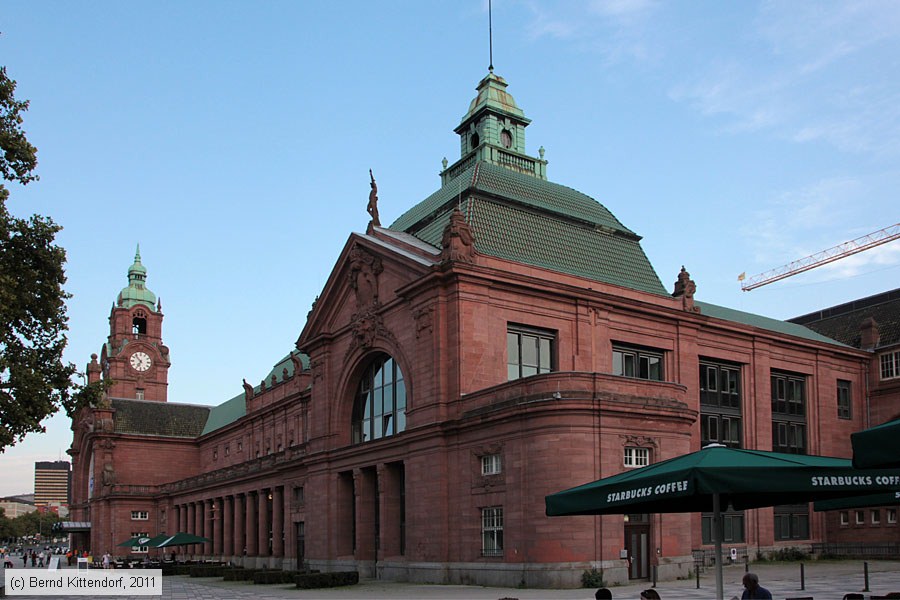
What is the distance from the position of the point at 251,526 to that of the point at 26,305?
45.3m

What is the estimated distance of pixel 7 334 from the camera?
110 feet

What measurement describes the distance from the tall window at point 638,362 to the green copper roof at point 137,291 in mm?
91590

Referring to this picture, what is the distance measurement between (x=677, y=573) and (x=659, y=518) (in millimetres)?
2466

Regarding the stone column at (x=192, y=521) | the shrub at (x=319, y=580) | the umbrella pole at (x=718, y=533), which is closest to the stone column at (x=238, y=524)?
the stone column at (x=192, y=521)

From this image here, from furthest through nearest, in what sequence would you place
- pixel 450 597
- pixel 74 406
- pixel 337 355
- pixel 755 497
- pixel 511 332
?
pixel 337 355 → pixel 511 332 → pixel 74 406 → pixel 450 597 → pixel 755 497

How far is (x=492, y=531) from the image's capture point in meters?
40.0

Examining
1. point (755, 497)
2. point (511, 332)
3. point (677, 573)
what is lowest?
point (677, 573)

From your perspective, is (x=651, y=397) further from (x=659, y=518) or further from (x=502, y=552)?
(x=502, y=552)

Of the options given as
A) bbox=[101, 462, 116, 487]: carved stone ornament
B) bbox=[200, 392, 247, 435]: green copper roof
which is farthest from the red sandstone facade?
bbox=[101, 462, 116, 487]: carved stone ornament

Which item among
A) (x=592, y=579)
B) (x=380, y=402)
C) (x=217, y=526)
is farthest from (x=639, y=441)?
(x=217, y=526)

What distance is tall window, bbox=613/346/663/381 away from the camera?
49.6 meters

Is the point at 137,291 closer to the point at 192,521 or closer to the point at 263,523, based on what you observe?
the point at 192,521

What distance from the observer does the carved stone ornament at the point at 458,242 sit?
43.8m

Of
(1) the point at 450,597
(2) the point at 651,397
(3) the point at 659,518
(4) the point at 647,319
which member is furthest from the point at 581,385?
(4) the point at 647,319
